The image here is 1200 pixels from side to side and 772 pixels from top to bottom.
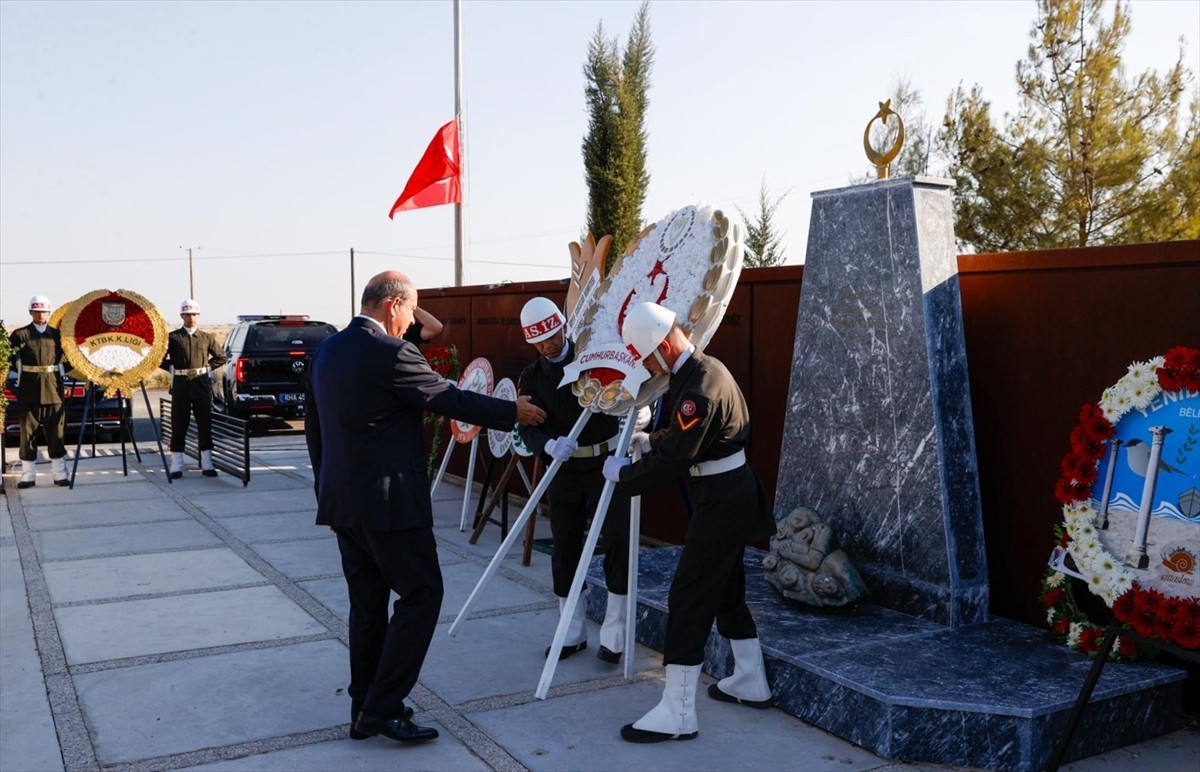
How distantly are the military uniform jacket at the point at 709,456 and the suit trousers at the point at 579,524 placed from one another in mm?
796

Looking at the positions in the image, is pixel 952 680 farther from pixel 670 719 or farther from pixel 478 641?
pixel 478 641

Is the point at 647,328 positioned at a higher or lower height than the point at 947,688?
higher

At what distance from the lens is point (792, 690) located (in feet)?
15.8

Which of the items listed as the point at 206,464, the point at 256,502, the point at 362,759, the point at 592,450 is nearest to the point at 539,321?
the point at 592,450

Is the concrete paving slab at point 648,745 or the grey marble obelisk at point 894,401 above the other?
the grey marble obelisk at point 894,401

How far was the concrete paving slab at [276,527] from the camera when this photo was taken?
9.02 metres

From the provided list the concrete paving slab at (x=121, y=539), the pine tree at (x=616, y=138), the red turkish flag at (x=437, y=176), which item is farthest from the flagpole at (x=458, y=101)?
the pine tree at (x=616, y=138)

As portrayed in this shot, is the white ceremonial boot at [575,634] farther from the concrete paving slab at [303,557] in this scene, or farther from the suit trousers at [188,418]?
the suit trousers at [188,418]

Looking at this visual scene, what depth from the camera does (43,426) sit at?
11594 mm

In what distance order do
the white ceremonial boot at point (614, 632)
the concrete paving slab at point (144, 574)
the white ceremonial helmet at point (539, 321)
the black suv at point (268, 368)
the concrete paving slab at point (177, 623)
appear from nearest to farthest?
the white ceremonial boot at point (614, 632) → the white ceremonial helmet at point (539, 321) → the concrete paving slab at point (177, 623) → the concrete paving slab at point (144, 574) → the black suv at point (268, 368)

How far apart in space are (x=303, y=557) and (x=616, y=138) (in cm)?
2548

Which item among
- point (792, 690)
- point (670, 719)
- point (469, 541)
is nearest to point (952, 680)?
point (792, 690)

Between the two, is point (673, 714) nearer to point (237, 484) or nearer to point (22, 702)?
point (22, 702)

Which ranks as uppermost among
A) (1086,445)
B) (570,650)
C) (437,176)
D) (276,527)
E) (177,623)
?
(437,176)
